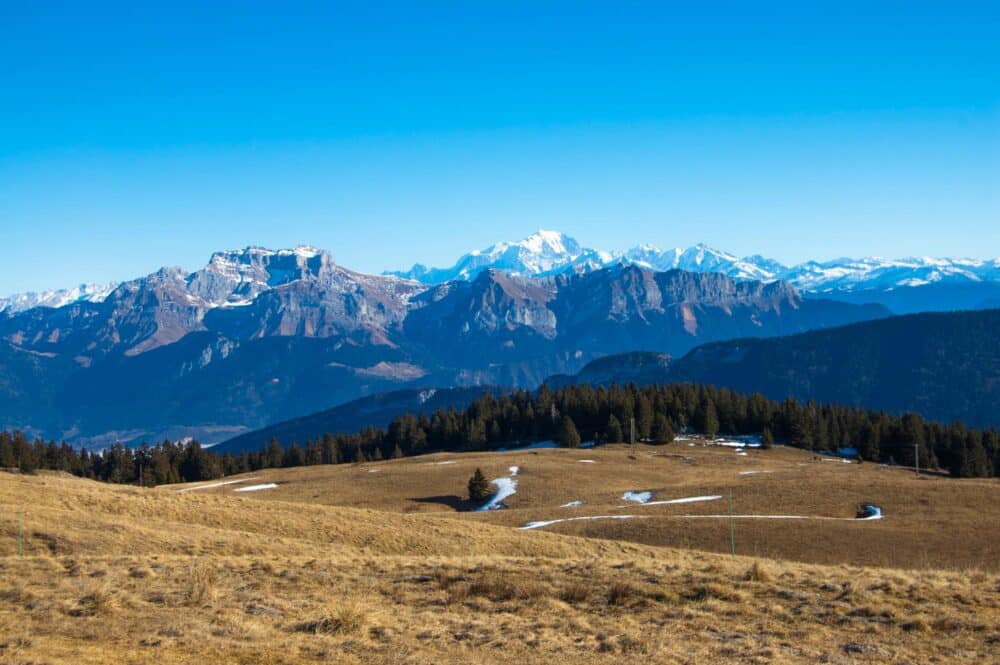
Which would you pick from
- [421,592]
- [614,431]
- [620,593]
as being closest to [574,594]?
[620,593]

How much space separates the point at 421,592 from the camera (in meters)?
24.5

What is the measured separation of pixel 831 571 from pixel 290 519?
2736cm

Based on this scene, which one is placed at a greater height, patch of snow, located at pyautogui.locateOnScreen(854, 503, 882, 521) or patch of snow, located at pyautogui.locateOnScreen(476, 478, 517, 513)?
patch of snow, located at pyautogui.locateOnScreen(476, 478, 517, 513)

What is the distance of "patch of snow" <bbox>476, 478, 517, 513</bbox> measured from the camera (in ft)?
257

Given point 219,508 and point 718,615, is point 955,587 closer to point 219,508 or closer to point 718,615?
point 718,615

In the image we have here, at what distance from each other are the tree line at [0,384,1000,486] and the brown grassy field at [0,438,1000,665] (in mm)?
83468

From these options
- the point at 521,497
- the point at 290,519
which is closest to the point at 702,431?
the point at 521,497

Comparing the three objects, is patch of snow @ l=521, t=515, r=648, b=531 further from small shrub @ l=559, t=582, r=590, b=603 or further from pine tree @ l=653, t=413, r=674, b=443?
A: pine tree @ l=653, t=413, r=674, b=443

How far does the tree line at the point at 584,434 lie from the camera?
12488cm

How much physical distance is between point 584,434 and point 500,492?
2787 inches

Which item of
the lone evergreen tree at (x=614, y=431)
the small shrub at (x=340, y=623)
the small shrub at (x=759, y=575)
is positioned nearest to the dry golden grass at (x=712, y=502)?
the lone evergreen tree at (x=614, y=431)

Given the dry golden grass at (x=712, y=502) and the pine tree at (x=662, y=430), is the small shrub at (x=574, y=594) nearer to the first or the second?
the dry golden grass at (x=712, y=502)

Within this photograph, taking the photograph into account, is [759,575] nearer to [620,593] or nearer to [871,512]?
[620,593]

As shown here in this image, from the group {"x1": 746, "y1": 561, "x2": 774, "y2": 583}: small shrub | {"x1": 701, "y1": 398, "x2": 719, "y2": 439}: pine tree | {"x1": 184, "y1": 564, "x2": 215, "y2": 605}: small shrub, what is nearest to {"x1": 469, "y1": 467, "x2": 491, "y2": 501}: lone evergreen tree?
{"x1": 184, "y1": 564, "x2": 215, "y2": 605}: small shrub
